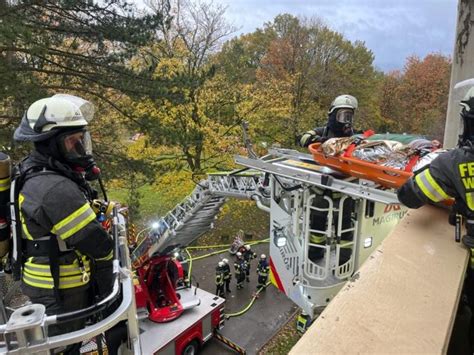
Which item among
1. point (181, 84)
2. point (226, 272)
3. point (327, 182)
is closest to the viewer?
point (327, 182)

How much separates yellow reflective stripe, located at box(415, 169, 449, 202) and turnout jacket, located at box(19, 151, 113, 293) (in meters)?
1.94

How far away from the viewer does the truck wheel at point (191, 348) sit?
729cm

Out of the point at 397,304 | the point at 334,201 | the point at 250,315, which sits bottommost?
the point at 250,315

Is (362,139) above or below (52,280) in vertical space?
above

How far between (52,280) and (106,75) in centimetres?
685

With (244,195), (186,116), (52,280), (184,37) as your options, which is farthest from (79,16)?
(184,37)

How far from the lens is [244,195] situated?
6.64m

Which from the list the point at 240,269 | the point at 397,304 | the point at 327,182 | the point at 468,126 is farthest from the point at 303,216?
the point at 240,269

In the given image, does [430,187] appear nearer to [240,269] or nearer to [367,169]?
[367,169]

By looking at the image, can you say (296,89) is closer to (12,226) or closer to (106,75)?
(106,75)

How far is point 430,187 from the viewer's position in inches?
82.6

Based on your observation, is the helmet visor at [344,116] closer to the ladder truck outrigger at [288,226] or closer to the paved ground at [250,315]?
the ladder truck outrigger at [288,226]

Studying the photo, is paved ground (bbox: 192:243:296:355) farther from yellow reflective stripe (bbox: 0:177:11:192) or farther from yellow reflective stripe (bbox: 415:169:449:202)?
yellow reflective stripe (bbox: 415:169:449:202)

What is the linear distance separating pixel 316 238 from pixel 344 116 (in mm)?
2031
